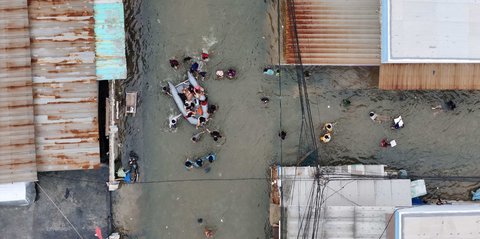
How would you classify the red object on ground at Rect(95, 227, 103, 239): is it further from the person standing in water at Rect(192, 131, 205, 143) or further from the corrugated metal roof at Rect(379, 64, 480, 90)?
the corrugated metal roof at Rect(379, 64, 480, 90)

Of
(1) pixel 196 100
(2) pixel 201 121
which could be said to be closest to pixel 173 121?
(2) pixel 201 121

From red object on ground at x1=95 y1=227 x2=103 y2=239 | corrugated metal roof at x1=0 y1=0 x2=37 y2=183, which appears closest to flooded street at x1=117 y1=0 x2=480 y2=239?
red object on ground at x1=95 y1=227 x2=103 y2=239

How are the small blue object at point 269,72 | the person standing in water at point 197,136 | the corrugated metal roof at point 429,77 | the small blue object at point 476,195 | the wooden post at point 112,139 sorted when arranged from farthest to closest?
the small blue object at point 476,195 < the small blue object at point 269,72 < the person standing in water at point 197,136 < the wooden post at point 112,139 < the corrugated metal roof at point 429,77

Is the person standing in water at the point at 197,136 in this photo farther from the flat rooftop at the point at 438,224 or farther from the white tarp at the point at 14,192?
the flat rooftop at the point at 438,224

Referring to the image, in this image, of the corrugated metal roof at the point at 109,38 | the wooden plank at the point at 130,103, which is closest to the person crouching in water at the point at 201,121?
the wooden plank at the point at 130,103

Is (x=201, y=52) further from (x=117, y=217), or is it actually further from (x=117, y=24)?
(x=117, y=217)

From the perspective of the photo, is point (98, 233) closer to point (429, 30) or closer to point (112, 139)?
point (112, 139)
